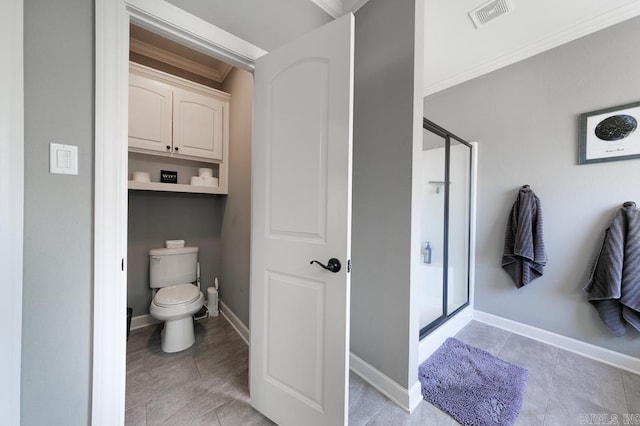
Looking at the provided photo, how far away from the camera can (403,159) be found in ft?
4.40

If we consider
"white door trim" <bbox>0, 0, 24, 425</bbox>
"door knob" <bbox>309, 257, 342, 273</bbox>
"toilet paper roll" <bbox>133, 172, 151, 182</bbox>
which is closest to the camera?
"white door trim" <bbox>0, 0, 24, 425</bbox>

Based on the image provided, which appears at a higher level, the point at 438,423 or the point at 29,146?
the point at 29,146

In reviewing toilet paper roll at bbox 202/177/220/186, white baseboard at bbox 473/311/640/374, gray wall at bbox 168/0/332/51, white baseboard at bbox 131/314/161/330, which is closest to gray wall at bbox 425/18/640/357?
white baseboard at bbox 473/311/640/374

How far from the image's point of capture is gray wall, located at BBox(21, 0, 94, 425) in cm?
82

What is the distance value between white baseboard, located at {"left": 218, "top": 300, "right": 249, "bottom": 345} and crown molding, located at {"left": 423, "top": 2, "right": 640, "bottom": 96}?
10.9ft

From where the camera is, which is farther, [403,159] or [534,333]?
[534,333]

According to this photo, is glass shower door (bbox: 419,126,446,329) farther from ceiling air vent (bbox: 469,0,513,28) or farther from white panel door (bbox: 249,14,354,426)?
white panel door (bbox: 249,14,354,426)

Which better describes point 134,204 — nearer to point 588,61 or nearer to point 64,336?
point 64,336

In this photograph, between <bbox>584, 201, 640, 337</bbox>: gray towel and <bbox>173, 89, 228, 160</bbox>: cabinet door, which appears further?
<bbox>173, 89, 228, 160</bbox>: cabinet door

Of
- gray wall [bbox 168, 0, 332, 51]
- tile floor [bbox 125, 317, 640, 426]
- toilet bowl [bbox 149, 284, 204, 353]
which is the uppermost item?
Result: gray wall [bbox 168, 0, 332, 51]

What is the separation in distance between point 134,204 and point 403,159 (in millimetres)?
2514

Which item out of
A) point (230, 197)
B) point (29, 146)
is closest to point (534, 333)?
point (230, 197)

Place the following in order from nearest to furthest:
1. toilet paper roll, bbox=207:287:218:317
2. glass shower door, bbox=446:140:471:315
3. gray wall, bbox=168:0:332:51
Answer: gray wall, bbox=168:0:332:51 < glass shower door, bbox=446:140:471:315 < toilet paper roll, bbox=207:287:218:317

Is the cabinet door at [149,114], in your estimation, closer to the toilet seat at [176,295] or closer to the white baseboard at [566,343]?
the toilet seat at [176,295]
